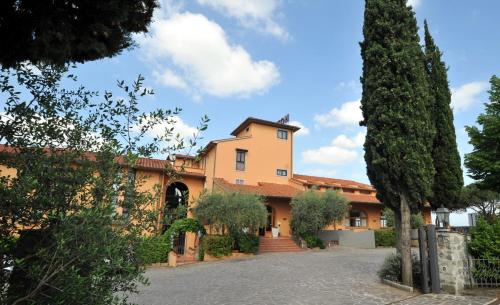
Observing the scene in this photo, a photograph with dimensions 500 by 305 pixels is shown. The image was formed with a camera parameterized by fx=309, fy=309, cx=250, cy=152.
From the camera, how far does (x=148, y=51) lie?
4.16 metres

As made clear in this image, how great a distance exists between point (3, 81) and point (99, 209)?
6.47 feet

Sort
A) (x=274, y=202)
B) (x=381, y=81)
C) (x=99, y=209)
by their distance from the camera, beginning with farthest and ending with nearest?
(x=274, y=202), (x=381, y=81), (x=99, y=209)

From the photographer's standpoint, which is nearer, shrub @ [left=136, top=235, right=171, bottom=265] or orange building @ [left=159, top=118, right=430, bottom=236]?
shrub @ [left=136, top=235, right=171, bottom=265]

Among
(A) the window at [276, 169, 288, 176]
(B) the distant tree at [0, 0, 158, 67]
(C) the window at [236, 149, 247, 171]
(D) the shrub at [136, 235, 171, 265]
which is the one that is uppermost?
(C) the window at [236, 149, 247, 171]

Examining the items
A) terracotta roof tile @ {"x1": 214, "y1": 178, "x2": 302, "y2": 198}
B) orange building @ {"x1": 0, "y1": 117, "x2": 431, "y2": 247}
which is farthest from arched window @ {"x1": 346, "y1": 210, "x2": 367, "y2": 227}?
terracotta roof tile @ {"x1": 214, "y1": 178, "x2": 302, "y2": 198}

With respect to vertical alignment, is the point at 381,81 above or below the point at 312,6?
below

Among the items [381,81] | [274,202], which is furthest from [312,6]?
[274,202]

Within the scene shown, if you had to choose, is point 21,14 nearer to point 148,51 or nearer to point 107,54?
point 107,54

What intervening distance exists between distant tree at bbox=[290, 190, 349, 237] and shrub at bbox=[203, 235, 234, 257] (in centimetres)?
575

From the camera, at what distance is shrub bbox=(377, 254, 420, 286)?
10.0m

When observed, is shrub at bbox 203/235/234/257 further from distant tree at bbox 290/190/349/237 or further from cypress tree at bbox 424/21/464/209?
cypress tree at bbox 424/21/464/209

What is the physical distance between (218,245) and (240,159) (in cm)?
1060

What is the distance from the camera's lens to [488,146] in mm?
17172

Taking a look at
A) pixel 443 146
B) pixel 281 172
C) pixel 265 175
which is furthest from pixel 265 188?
pixel 443 146
